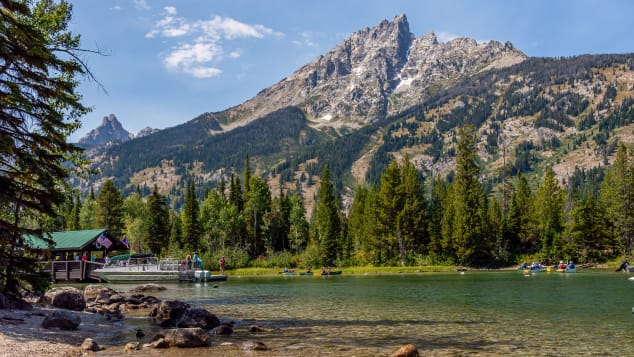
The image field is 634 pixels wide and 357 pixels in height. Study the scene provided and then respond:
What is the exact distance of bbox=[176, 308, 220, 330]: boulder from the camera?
22.8 metres

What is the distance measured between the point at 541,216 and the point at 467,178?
2099cm

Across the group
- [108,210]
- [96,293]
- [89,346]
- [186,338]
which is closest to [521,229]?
[96,293]

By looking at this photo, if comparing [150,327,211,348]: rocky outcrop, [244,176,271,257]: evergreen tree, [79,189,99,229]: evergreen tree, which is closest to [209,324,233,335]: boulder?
[150,327,211,348]: rocky outcrop

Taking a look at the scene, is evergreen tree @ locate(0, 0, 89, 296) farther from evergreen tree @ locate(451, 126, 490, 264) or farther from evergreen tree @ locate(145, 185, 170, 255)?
evergreen tree @ locate(145, 185, 170, 255)

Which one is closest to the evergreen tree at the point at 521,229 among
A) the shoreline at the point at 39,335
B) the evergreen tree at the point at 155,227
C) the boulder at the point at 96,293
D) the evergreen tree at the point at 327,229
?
the evergreen tree at the point at 327,229

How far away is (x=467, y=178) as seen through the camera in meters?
90.4

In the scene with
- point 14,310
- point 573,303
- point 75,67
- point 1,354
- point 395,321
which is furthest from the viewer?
point 573,303

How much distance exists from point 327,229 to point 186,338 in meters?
74.6

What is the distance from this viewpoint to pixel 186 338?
59.1ft

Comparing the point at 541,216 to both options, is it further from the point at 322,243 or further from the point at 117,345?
the point at 117,345

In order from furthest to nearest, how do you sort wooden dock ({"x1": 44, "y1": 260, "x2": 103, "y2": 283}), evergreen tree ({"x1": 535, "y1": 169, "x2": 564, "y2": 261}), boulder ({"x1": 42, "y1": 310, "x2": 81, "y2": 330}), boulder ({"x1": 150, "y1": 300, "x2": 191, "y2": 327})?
evergreen tree ({"x1": 535, "y1": 169, "x2": 564, "y2": 261}), wooden dock ({"x1": 44, "y1": 260, "x2": 103, "y2": 283}), boulder ({"x1": 150, "y1": 300, "x2": 191, "y2": 327}), boulder ({"x1": 42, "y1": 310, "x2": 81, "y2": 330})

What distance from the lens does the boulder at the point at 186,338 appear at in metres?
17.9

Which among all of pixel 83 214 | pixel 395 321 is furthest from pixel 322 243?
pixel 395 321

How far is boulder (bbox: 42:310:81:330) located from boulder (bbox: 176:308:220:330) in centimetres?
453
